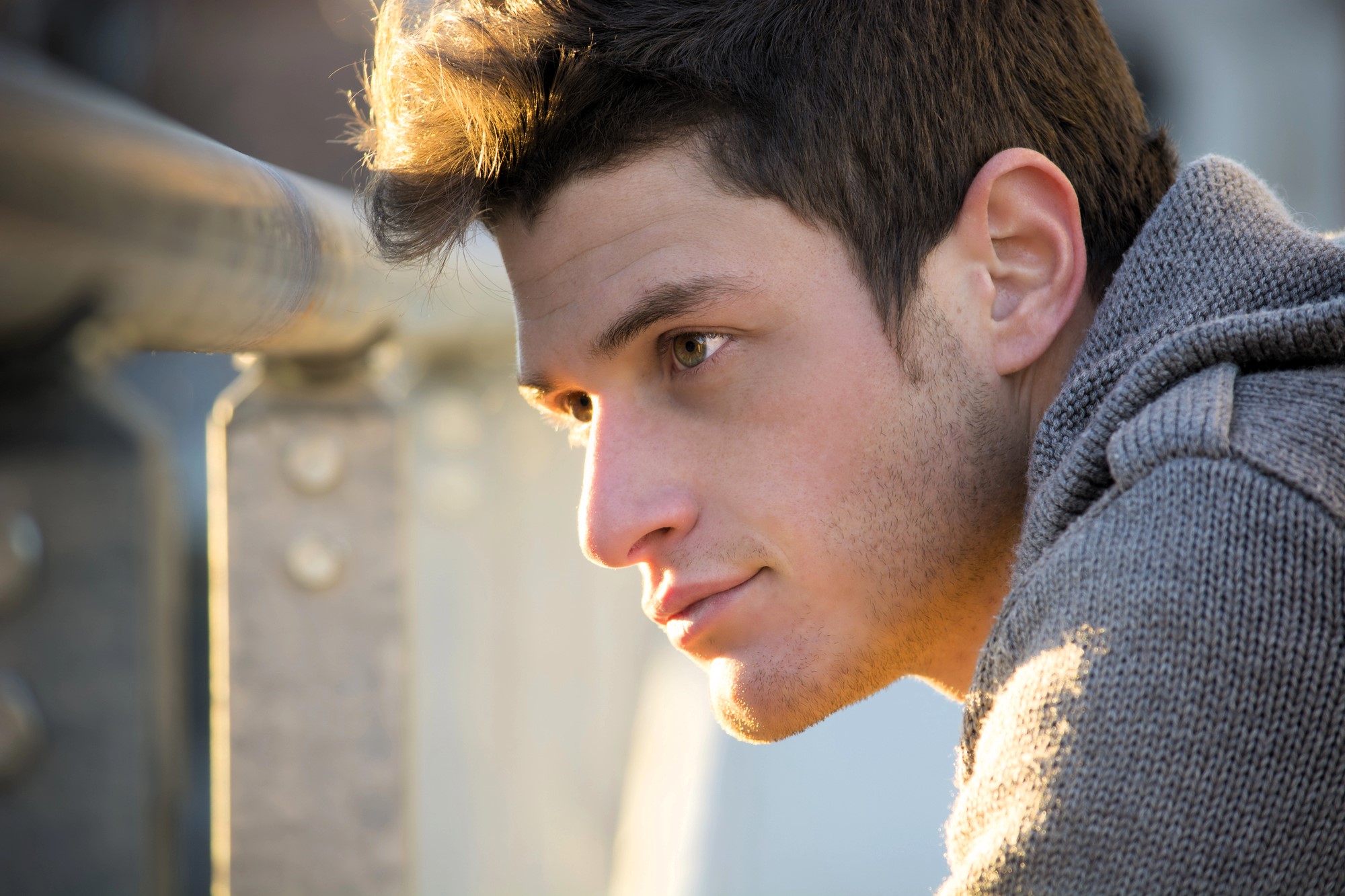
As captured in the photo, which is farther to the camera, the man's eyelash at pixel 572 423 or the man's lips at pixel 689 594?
the man's eyelash at pixel 572 423

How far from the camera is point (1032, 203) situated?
1435 millimetres

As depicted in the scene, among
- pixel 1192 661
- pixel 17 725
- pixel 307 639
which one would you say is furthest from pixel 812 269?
pixel 17 725

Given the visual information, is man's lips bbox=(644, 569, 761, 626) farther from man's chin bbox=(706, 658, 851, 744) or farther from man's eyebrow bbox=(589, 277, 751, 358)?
man's eyebrow bbox=(589, 277, 751, 358)

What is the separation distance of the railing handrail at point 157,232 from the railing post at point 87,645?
109 mm

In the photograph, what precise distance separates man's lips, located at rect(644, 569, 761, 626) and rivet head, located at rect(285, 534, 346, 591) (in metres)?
0.45

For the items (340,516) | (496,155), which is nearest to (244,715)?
(340,516)

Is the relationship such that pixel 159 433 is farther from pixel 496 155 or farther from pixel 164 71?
pixel 164 71

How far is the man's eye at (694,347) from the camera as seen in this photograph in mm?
1382

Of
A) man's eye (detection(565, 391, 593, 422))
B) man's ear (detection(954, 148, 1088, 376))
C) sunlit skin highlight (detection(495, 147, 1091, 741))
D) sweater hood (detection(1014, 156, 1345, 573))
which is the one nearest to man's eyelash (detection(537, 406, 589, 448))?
man's eye (detection(565, 391, 593, 422))

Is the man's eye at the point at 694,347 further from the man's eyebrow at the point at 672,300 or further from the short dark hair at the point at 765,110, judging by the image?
the short dark hair at the point at 765,110

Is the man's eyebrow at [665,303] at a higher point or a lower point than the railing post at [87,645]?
higher

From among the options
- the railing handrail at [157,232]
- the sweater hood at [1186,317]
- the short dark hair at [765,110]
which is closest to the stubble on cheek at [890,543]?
the short dark hair at [765,110]

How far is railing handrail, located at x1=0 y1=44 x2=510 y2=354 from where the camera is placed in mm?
646

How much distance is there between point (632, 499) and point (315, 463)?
468 millimetres
